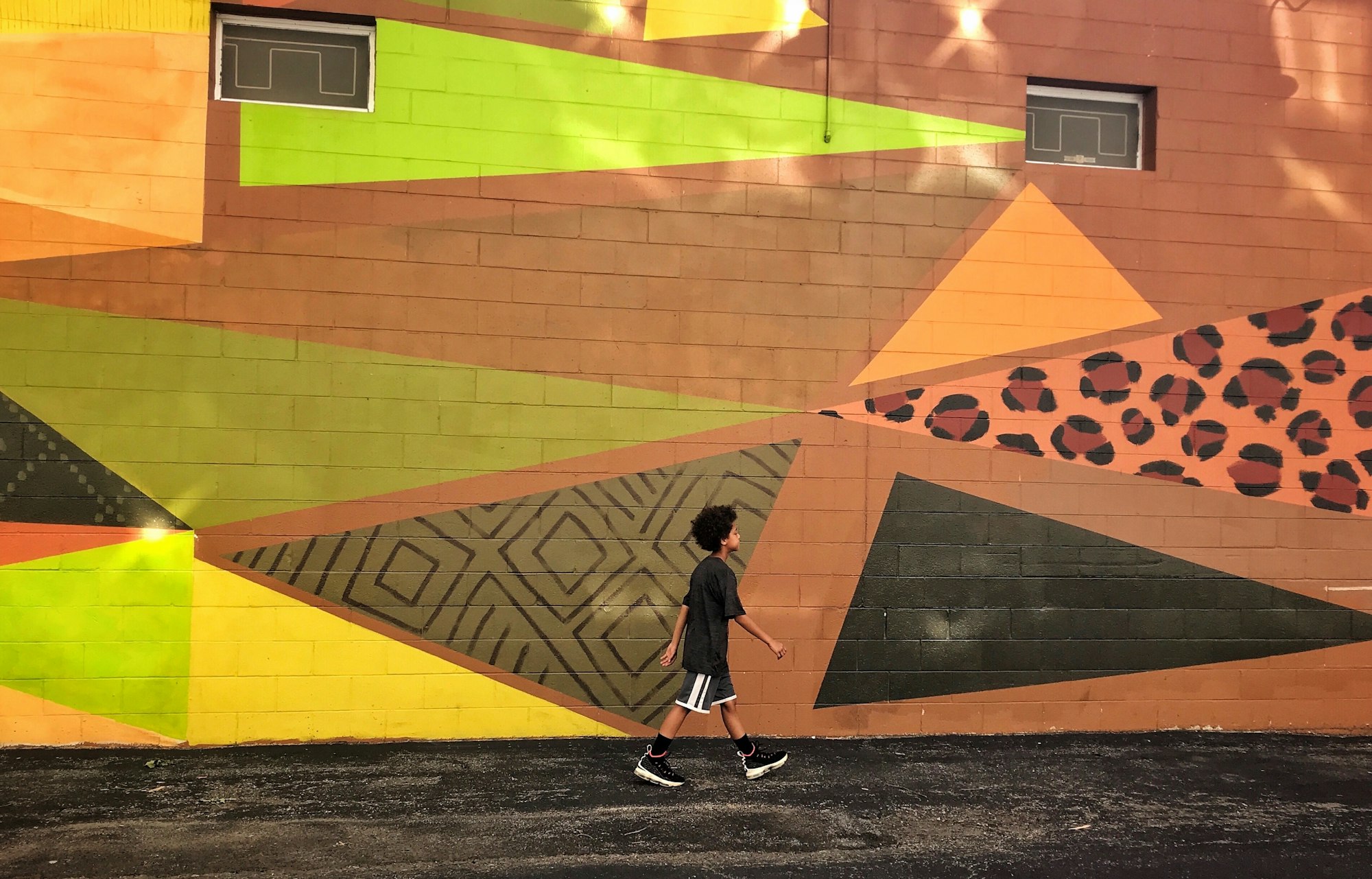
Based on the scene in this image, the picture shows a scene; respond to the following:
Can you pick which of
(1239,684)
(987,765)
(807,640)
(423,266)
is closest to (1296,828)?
(987,765)

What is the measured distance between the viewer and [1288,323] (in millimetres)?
7793

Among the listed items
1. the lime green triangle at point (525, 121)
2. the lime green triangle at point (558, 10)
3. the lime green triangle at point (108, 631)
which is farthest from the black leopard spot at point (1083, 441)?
the lime green triangle at point (108, 631)

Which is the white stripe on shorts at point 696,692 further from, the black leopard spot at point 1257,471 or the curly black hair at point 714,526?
the black leopard spot at point 1257,471

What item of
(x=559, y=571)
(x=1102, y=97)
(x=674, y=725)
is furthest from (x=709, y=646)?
(x=1102, y=97)

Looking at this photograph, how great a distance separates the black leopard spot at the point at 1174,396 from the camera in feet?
25.0

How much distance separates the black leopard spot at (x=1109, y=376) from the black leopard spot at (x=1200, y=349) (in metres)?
0.34

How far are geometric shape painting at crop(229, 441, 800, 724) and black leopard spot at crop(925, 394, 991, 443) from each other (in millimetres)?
1181

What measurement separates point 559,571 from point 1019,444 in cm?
332

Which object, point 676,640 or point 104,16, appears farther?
point 104,16

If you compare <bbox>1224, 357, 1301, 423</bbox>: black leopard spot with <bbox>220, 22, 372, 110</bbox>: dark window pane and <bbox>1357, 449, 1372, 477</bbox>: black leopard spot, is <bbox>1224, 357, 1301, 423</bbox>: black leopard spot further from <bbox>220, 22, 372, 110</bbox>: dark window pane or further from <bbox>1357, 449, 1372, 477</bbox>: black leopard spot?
<bbox>220, 22, 372, 110</bbox>: dark window pane

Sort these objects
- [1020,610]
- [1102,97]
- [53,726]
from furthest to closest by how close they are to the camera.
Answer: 1. [1102,97]
2. [1020,610]
3. [53,726]

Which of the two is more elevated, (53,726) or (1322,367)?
(1322,367)

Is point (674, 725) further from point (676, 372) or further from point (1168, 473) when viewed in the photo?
point (1168, 473)

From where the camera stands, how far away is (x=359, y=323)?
6855mm
